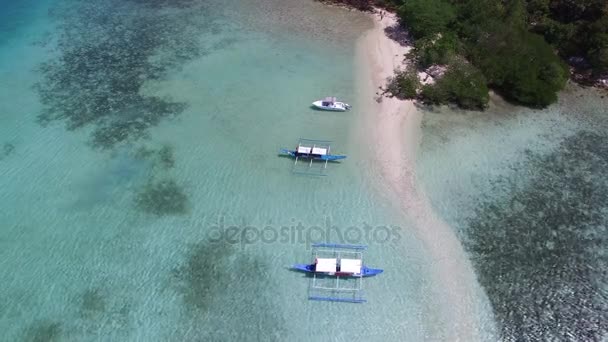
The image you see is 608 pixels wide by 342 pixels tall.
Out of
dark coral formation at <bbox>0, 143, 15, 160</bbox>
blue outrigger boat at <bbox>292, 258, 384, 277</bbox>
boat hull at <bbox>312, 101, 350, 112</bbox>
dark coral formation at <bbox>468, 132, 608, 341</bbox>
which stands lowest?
dark coral formation at <bbox>0, 143, 15, 160</bbox>

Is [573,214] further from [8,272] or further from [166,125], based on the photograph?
[8,272]

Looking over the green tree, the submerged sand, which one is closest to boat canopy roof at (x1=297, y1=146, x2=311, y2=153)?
the submerged sand

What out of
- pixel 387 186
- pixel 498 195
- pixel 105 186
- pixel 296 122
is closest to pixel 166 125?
pixel 105 186

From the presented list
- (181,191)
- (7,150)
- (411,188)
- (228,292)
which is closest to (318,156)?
(411,188)

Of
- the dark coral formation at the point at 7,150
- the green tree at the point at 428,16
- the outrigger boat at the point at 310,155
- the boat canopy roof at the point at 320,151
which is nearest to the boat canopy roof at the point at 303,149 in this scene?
the outrigger boat at the point at 310,155

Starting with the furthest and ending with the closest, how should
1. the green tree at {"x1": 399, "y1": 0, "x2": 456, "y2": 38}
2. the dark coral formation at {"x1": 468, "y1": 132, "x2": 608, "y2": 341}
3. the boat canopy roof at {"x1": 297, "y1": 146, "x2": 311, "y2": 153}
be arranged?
the green tree at {"x1": 399, "y1": 0, "x2": 456, "y2": 38}
the boat canopy roof at {"x1": 297, "y1": 146, "x2": 311, "y2": 153}
the dark coral formation at {"x1": 468, "y1": 132, "x2": 608, "y2": 341}

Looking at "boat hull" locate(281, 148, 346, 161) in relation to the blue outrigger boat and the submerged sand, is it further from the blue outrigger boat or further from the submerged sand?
the blue outrigger boat
